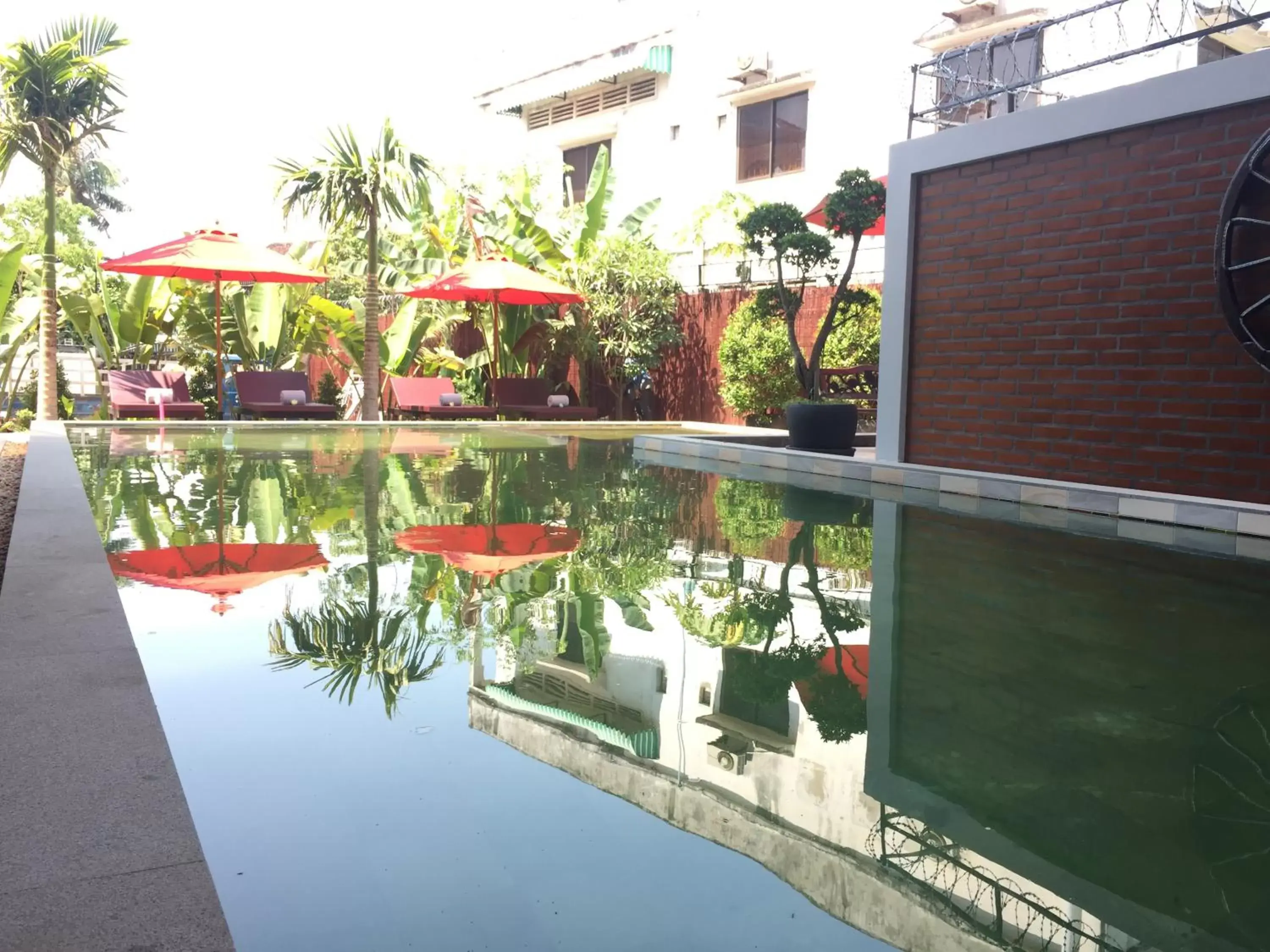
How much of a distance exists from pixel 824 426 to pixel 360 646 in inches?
305

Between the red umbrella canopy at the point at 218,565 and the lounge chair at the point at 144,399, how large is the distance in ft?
37.4

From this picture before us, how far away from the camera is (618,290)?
1898cm

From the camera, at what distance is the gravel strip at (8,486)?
5.35 m

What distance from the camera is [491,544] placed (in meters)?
5.62

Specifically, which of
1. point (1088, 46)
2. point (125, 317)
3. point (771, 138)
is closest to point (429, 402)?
point (125, 317)

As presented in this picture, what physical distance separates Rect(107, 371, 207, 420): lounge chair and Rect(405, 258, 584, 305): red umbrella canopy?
3959 millimetres

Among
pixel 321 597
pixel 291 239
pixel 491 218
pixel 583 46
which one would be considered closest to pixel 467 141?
pixel 583 46

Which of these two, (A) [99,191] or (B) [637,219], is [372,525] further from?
(A) [99,191]

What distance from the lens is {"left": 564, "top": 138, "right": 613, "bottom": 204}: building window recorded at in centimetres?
2825

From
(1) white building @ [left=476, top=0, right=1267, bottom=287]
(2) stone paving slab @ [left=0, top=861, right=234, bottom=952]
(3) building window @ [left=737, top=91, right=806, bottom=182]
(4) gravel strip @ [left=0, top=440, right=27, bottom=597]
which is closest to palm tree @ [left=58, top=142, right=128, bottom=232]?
(1) white building @ [left=476, top=0, right=1267, bottom=287]

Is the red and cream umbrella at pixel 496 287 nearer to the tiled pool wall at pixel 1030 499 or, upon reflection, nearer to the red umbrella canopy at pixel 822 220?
the red umbrella canopy at pixel 822 220

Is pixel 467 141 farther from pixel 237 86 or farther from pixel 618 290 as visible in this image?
pixel 237 86

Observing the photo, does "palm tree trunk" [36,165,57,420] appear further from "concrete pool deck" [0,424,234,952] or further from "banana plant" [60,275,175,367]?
"concrete pool deck" [0,424,234,952]

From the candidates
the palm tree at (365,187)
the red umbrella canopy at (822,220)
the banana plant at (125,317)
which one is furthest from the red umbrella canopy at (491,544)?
the banana plant at (125,317)
